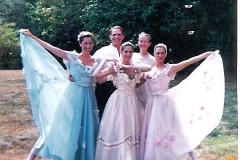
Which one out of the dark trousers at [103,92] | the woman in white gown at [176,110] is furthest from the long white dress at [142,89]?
the dark trousers at [103,92]

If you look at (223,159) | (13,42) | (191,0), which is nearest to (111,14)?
(191,0)

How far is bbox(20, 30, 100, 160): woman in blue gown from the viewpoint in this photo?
364cm

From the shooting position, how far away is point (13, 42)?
6930 mm

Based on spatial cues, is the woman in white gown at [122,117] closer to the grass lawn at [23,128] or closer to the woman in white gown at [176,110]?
the woman in white gown at [176,110]

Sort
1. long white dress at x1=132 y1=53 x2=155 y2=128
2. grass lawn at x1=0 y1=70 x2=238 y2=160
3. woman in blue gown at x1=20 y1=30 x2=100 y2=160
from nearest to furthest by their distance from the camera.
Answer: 1. woman in blue gown at x1=20 y1=30 x2=100 y2=160
2. long white dress at x1=132 y1=53 x2=155 y2=128
3. grass lawn at x1=0 y1=70 x2=238 y2=160

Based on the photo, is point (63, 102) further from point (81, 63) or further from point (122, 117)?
point (122, 117)

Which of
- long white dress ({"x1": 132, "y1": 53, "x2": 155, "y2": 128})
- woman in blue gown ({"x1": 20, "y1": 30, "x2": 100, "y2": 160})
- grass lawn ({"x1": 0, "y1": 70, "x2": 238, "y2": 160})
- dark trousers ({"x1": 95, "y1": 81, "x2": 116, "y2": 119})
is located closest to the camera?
woman in blue gown ({"x1": 20, "y1": 30, "x2": 100, "y2": 160})

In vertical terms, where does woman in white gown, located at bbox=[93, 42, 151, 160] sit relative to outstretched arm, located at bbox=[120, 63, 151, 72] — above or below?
below

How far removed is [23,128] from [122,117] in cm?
266

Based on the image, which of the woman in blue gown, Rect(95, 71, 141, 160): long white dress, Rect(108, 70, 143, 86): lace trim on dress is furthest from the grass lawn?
Rect(108, 70, 143, 86): lace trim on dress

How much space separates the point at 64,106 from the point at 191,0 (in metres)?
5.71

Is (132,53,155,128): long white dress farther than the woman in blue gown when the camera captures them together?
Yes

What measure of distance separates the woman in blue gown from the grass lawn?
1.15m

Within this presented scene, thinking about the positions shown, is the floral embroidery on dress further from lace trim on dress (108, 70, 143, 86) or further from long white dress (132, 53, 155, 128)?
long white dress (132, 53, 155, 128)
